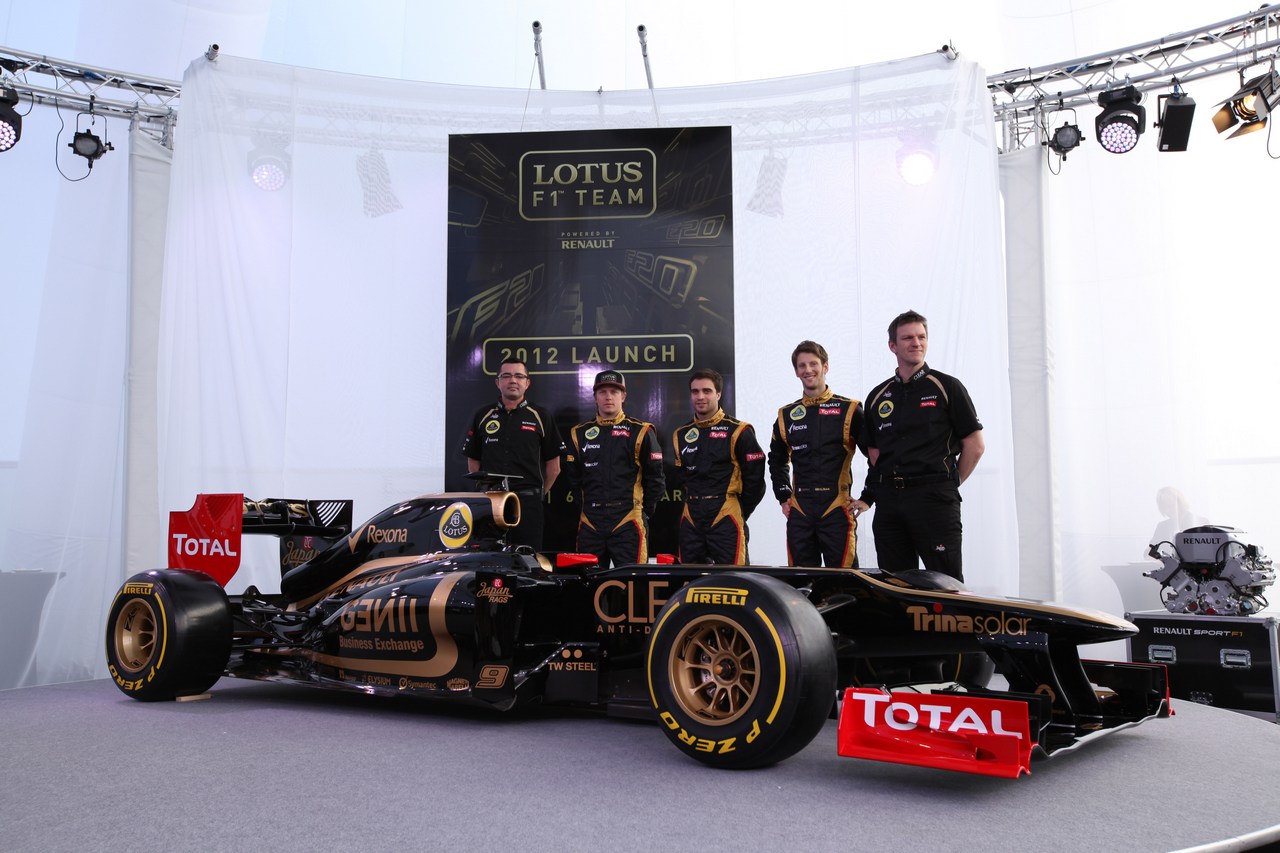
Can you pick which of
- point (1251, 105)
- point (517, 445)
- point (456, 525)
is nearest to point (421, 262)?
point (517, 445)

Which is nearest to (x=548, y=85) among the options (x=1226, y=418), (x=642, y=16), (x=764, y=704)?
(x=642, y=16)

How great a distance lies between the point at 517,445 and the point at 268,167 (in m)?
2.73

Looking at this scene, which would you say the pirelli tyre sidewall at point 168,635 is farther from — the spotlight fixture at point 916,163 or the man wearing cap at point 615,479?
the spotlight fixture at point 916,163

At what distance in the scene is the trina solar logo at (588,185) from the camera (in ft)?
21.5

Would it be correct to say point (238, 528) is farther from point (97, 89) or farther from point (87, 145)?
point (97, 89)

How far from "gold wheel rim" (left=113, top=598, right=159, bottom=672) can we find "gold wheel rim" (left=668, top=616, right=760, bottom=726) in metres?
2.55

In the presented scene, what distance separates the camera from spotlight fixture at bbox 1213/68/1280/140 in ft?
18.5

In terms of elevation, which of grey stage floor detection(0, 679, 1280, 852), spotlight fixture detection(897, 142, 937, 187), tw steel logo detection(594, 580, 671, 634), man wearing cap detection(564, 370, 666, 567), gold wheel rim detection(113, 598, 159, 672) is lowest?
grey stage floor detection(0, 679, 1280, 852)

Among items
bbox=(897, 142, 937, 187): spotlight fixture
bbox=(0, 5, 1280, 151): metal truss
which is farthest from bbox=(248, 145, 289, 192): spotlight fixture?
bbox=(897, 142, 937, 187): spotlight fixture

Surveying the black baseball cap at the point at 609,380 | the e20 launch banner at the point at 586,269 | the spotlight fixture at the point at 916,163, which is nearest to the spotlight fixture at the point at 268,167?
the e20 launch banner at the point at 586,269

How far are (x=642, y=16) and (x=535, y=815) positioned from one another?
656 centimetres

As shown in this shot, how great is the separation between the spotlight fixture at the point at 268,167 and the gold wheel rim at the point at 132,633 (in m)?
3.49

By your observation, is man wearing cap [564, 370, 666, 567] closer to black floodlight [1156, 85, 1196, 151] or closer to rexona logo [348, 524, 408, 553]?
rexona logo [348, 524, 408, 553]

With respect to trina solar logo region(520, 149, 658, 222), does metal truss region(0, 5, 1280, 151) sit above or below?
above
